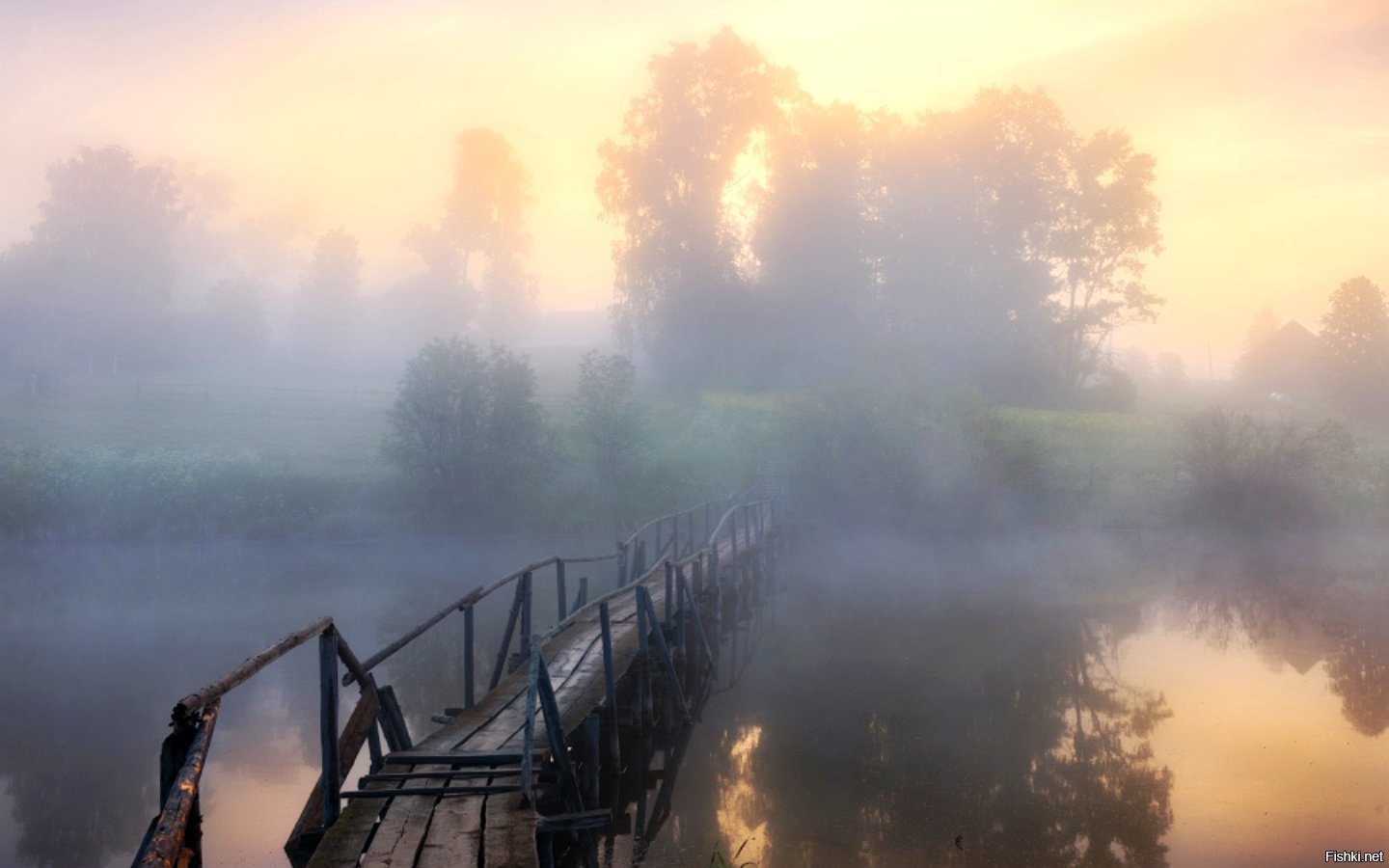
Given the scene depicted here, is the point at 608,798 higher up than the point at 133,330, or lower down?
lower down

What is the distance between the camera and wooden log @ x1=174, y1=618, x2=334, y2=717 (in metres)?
5.00

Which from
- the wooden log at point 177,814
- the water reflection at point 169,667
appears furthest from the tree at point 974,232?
the wooden log at point 177,814

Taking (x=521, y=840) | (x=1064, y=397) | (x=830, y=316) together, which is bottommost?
(x=521, y=840)

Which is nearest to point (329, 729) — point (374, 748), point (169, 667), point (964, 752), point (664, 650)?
point (374, 748)

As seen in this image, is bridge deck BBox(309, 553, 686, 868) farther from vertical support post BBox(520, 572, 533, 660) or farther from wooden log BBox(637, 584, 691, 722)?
wooden log BBox(637, 584, 691, 722)

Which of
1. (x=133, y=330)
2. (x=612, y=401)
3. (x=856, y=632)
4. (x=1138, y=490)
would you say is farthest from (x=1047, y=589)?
(x=133, y=330)

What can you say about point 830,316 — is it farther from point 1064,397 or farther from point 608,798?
point 608,798

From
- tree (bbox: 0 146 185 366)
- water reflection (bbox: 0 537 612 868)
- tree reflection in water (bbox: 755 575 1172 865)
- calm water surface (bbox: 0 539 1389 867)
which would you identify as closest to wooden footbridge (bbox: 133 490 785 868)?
calm water surface (bbox: 0 539 1389 867)

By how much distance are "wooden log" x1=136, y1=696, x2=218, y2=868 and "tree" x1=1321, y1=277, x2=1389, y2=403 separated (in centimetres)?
6623

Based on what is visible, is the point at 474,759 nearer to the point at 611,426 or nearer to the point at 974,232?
the point at 611,426

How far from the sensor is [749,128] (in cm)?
5272

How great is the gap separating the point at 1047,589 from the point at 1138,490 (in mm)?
12941

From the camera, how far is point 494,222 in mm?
73500

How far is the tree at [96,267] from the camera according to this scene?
201 feet
